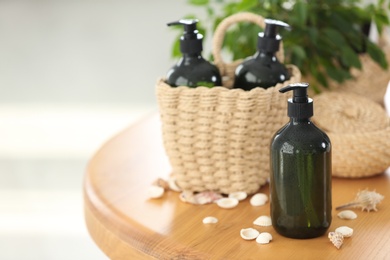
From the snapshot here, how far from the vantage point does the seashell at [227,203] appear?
4.62 ft

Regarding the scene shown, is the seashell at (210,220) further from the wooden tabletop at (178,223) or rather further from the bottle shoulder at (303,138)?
the bottle shoulder at (303,138)

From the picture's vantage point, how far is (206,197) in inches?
56.9

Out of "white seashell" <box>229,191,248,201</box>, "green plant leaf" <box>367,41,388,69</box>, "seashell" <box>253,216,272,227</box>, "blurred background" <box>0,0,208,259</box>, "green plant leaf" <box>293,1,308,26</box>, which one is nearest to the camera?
"seashell" <box>253,216,272,227</box>

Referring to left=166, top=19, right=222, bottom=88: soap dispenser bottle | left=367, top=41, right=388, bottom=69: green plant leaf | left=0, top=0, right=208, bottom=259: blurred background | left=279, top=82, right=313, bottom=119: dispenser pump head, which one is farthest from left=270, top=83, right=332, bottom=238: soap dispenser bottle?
left=0, top=0, right=208, bottom=259: blurred background

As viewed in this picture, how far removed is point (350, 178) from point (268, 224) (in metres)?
0.27

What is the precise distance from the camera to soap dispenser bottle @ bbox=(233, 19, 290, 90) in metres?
1.41

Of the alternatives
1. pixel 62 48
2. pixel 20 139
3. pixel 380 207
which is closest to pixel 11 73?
pixel 62 48

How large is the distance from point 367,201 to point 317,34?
52cm

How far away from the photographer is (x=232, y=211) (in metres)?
1.39

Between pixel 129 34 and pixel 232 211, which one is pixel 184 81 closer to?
pixel 232 211

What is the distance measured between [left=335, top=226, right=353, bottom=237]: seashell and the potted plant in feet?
1.67

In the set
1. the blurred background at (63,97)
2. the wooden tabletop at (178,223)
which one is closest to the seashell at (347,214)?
the wooden tabletop at (178,223)

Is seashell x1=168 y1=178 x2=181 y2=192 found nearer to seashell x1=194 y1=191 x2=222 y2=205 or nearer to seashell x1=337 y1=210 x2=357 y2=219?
seashell x1=194 y1=191 x2=222 y2=205

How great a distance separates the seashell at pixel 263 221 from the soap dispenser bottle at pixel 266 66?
0.24m
